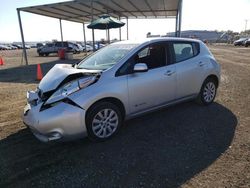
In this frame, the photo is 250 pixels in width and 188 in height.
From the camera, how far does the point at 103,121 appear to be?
388cm

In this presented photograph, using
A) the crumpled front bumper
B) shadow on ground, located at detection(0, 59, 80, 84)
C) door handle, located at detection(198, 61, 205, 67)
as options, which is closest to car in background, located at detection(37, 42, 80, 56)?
shadow on ground, located at detection(0, 59, 80, 84)

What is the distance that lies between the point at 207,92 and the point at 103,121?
2928 millimetres

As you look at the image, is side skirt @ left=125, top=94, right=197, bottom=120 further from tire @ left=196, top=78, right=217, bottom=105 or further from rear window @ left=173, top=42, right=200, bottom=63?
rear window @ left=173, top=42, right=200, bottom=63

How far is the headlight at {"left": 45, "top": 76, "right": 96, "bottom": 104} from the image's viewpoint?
3598mm

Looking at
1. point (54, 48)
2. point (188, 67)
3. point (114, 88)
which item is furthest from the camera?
point (54, 48)

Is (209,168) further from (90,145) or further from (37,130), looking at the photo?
(37,130)

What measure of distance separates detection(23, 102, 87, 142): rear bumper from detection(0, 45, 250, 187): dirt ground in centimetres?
30

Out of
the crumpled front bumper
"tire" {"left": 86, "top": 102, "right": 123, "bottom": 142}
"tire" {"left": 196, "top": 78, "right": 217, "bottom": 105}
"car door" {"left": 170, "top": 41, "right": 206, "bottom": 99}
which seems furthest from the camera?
"tire" {"left": 196, "top": 78, "right": 217, "bottom": 105}

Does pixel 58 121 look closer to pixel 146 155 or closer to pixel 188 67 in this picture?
pixel 146 155

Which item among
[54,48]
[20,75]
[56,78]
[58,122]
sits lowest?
[20,75]

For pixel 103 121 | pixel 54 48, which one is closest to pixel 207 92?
pixel 103 121

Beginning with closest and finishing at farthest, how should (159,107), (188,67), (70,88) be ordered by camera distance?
(70,88) < (159,107) < (188,67)

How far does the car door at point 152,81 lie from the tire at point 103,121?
0.36 meters

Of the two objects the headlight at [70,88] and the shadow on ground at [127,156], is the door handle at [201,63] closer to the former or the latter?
the shadow on ground at [127,156]
